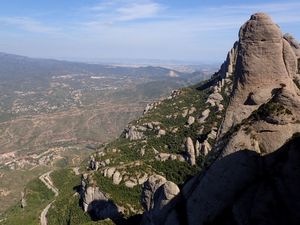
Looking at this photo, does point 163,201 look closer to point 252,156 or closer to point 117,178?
point 252,156

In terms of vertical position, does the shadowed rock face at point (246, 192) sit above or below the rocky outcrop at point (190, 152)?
above

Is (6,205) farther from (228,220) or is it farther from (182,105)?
(228,220)

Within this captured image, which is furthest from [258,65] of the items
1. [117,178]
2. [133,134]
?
[133,134]

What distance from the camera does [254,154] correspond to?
35.6 meters

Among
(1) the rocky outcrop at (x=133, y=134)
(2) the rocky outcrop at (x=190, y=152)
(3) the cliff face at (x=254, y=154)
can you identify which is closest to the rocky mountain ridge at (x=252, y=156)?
(3) the cliff face at (x=254, y=154)

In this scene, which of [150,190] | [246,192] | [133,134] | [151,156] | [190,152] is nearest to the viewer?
[246,192]

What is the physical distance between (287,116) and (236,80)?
9579 millimetres

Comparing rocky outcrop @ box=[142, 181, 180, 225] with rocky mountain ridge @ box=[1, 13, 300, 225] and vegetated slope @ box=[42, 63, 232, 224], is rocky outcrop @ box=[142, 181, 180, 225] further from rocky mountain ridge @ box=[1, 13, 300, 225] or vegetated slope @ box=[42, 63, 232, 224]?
vegetated slope @ box=[42, 63, 232, 224]

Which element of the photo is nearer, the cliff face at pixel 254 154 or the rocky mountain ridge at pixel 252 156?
the cliff face at pixel 254 154

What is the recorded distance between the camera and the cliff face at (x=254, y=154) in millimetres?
31042

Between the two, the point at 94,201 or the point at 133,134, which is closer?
the point at 94,201

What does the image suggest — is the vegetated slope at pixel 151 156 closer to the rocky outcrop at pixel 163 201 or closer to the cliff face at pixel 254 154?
the rocky outcrop at pixel 163 201

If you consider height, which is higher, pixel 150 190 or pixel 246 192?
pixel 246 192

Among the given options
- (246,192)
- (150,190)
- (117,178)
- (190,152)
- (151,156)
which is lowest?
(117,178)
